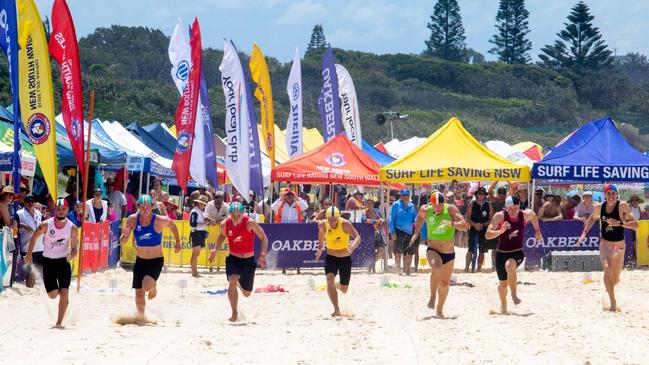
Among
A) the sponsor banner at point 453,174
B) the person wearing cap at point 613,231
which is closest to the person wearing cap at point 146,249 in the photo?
the person wearing cap at point 613,231

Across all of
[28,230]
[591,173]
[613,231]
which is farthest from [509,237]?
[591,173]

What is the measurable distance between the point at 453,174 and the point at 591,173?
113 inches

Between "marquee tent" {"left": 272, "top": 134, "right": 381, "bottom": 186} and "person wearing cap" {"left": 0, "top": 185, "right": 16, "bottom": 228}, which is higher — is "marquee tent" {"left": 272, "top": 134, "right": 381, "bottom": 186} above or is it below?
above

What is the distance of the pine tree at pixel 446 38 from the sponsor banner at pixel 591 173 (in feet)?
365

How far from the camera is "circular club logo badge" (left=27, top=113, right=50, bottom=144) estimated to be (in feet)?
51.5

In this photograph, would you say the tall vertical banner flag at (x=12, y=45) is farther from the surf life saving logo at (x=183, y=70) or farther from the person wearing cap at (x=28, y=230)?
the surf life saving logo at (x=183, y=70)

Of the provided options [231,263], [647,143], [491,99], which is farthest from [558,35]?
[231,263]

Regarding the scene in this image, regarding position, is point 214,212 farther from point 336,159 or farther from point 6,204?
point 6,204

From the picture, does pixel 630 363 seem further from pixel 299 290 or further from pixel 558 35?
pixel 558 35

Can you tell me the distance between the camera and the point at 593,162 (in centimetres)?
2169

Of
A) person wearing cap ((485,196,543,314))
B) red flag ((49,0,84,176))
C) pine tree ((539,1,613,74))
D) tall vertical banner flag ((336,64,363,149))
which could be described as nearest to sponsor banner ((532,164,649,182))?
tall vertical banner flag ((336,64,363,149))

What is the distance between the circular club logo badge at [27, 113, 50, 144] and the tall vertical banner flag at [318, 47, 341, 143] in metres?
9.53

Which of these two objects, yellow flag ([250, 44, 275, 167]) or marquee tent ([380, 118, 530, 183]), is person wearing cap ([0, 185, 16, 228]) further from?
yellow flag ([250, 44, 275, 167])

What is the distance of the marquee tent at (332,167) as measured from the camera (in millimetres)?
21797
